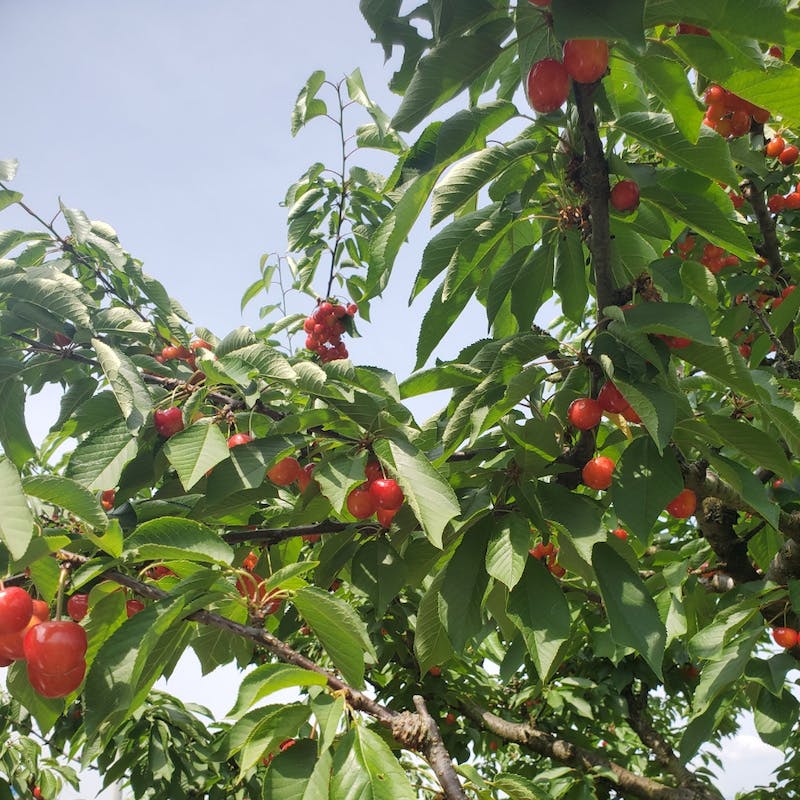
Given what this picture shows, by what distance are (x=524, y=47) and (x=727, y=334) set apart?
75.9 inches

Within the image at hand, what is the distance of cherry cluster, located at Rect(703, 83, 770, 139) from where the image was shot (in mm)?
2484

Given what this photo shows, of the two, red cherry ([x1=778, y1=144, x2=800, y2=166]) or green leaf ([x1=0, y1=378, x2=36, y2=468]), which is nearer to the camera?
green leaf ([x1=0, y1=378, x2=36, y2=468])

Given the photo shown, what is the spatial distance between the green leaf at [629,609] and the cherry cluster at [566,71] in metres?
1.10

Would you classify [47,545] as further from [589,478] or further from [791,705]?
[791,705]

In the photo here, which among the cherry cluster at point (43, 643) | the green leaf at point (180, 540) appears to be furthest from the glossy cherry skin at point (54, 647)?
the green leaf at point (180, 540)

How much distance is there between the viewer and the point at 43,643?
1391 millimetres

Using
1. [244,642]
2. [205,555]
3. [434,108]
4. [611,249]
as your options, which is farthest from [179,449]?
[611,249]

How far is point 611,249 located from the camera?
1872 mm

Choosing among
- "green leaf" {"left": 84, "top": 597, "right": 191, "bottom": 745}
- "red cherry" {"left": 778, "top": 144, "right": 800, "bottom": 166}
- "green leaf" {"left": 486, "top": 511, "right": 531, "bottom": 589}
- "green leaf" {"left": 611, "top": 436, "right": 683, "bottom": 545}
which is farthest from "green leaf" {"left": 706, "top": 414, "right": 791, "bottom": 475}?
"red cherry" {"left": 778, "top": 144, "right": 800, "bottom": 166}

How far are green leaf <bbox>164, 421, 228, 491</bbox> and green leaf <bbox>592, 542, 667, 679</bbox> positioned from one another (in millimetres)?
972

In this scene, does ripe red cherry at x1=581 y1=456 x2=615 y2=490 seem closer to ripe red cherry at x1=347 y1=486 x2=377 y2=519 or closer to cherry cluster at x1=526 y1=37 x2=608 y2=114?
ripe red cherry at x1=347 y1=486 x2=377 y2=519

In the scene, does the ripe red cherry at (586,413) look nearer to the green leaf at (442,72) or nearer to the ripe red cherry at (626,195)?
the ripe red cherry at (626,195)

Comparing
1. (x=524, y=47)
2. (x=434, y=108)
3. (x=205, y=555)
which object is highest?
(x=524, y=47)

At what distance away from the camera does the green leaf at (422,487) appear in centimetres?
154
